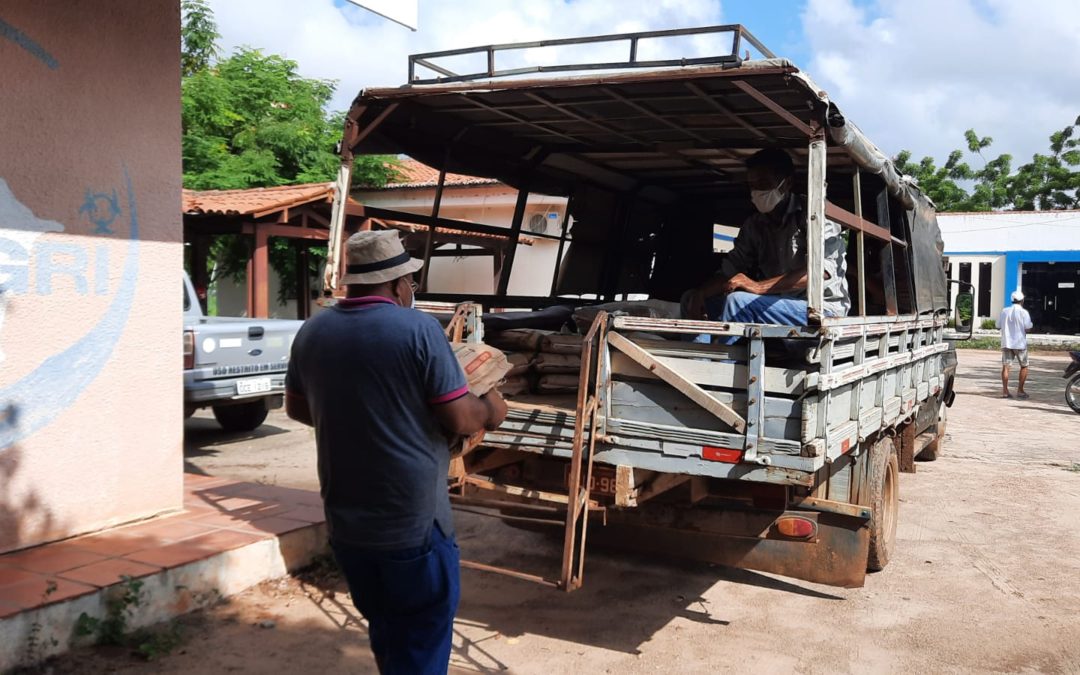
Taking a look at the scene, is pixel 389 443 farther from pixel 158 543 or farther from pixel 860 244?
pixel 860 244

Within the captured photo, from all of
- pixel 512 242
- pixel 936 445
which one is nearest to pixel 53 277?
pixel 512 242

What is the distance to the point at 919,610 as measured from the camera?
4.93 metres

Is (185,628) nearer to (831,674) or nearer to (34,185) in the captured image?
(34,185)

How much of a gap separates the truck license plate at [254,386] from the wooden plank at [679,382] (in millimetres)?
5134

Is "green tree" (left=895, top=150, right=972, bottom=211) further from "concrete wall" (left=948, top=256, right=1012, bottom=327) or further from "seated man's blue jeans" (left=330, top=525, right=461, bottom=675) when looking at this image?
"seated man's blue jeans" (left=330, top=525, right=461, bottom=675)

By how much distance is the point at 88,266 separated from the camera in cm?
492

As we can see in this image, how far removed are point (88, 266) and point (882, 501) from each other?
4.48 metres

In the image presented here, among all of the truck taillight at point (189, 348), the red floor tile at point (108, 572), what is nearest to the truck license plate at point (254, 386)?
the truck taillight at point (189, 348)

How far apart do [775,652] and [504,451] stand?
1556 mm

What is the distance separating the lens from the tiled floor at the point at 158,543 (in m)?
4.17

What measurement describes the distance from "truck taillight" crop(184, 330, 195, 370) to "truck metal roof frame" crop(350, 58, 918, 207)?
3201 millimetres

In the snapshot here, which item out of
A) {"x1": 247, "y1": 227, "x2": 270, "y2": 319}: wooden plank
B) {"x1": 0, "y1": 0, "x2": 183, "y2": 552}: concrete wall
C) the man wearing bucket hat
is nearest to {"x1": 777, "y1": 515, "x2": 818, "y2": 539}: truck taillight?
the man wearing bucket hat

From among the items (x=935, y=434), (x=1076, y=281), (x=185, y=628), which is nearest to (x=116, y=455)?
(x=185, y=628)

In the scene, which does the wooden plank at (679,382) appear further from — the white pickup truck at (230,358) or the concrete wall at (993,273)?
the concrete wall at (993,273)
